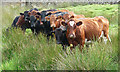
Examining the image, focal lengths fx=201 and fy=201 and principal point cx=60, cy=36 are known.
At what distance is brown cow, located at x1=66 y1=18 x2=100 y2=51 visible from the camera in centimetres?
591

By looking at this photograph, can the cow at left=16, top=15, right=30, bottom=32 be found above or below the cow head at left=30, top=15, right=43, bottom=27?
below

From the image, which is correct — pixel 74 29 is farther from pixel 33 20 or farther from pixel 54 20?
pixel 33 20

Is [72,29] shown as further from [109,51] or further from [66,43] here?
[109,51]

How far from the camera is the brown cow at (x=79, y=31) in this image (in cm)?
591

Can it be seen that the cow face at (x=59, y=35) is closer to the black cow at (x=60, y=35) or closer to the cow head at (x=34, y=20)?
the black cow at (x=60, y=35)

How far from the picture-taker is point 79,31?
6070mm

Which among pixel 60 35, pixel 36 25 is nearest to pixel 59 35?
pixel 60 35

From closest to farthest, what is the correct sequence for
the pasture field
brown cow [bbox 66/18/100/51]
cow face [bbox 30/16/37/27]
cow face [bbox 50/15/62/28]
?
the pasture field, brown cow [bbox 66/18/100/51], cow face [bbox 50/15/62/28], cow face [bbox 30/16/37/27]

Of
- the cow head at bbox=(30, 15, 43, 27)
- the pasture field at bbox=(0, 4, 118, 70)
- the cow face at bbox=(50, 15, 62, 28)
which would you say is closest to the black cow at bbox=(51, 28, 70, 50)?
the pasture field at bbox=(0, 4, 118, 70)

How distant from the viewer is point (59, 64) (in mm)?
4746

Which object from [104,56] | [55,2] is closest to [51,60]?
[104,56]

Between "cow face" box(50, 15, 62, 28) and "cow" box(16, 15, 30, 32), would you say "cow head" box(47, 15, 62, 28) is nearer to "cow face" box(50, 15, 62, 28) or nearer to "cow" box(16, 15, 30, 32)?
"cow face" box(50, 15, 62, 28)

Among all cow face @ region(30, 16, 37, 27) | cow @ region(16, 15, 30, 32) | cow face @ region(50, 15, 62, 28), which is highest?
cow face @ region(50, 15, 62, 28)

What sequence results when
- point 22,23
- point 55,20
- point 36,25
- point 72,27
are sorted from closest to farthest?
point 72,27
point 55,20
point 36,25
point 22,23
